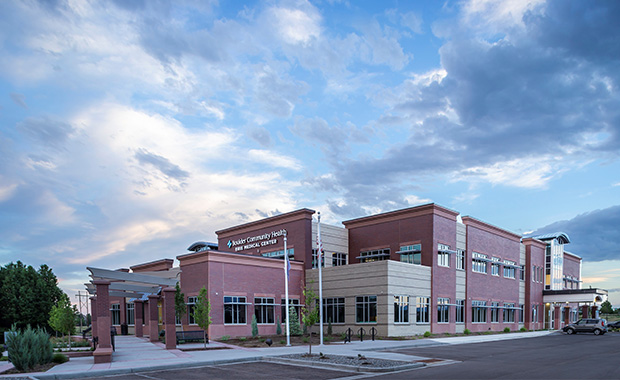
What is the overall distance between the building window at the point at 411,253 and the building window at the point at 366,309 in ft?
20.6

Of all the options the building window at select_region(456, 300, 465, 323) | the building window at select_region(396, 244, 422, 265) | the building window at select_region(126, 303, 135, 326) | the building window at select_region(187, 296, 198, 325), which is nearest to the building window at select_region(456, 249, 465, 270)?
the building window at select_region(456, 300, 465, 323)

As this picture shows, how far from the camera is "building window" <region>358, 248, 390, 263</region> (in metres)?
45.5

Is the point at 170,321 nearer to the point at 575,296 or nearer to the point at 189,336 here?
the point at 189,336

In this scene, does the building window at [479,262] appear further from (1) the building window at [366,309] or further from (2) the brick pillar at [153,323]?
(2) the brick pillar at [153,323]

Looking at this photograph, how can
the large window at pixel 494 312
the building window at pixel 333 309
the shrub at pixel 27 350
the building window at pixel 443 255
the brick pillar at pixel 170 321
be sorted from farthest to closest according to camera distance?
the large window at pixel 494 312
the building window at pixel 443 255
the building window at pixel 333 309
the brick pillar at pixel 170 321
the shrub at pixel 27 350

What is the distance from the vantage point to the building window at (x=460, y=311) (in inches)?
1796

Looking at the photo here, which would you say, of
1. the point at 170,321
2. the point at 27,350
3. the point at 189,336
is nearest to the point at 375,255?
the point at 189,336

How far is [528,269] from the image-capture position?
59750 millimetres

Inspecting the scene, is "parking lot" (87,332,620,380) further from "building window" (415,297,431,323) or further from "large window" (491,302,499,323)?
"large window" (491,302,499,323)

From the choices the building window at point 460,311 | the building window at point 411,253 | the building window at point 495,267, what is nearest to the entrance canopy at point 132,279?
the building window at point 411,253

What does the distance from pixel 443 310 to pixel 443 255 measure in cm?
481

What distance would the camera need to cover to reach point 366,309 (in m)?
39.2

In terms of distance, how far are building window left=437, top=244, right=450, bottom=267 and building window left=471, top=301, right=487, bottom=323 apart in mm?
6760

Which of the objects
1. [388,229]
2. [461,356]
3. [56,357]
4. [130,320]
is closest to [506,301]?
[388,229]
